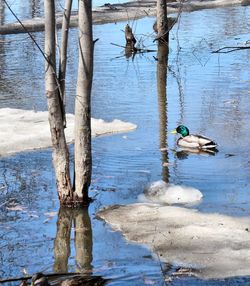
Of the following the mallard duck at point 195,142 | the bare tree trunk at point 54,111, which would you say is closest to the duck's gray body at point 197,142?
the mallard duck at point 195,142

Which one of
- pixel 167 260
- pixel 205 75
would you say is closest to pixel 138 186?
pixel 167 260

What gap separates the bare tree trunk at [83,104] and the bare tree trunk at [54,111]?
0.13 metres

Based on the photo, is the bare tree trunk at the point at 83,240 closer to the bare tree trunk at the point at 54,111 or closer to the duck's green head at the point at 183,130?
the bare tree trunk at the point at 54,111

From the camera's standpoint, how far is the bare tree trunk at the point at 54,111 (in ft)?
26.6

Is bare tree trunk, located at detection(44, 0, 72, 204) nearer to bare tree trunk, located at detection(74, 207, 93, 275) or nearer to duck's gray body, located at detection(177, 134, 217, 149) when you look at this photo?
bare tree trunk, located at detection(74, 207, 93, 275)

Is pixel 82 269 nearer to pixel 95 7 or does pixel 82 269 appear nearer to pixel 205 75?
pixel 205 75

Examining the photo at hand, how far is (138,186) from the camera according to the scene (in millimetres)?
9398

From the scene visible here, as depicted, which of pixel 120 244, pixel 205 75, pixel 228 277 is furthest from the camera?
pixel 205 75

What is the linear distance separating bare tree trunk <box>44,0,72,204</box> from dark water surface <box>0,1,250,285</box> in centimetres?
33

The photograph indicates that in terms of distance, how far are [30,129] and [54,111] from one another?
3.77 m

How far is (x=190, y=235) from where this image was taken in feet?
25.0

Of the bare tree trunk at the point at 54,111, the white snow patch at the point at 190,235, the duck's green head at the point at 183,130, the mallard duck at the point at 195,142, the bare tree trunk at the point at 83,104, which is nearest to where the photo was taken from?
the white snow patch at the point at 190,235

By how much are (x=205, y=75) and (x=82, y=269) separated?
10.3m

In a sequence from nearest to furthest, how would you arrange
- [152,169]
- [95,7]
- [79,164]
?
[79,164] → [152,169] → [95,7]
